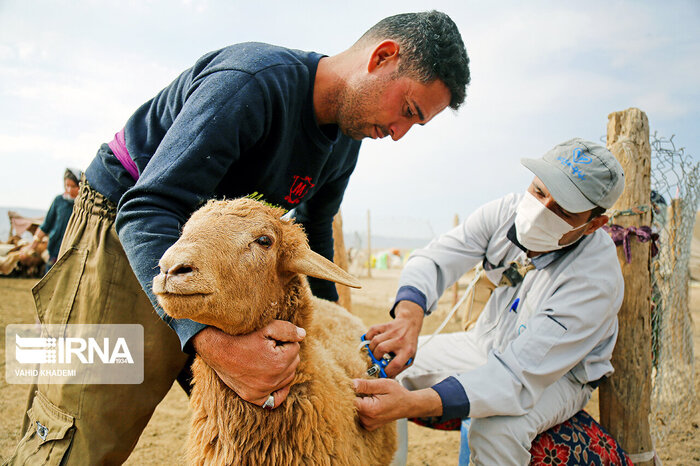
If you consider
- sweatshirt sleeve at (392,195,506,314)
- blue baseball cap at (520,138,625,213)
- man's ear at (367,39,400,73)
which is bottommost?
sweatshirt sleeve at (392,195,506,314)

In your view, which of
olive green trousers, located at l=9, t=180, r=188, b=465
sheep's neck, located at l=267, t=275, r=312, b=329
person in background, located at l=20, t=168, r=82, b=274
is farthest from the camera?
person in background, located at l=20, t=168, r=82, b=274

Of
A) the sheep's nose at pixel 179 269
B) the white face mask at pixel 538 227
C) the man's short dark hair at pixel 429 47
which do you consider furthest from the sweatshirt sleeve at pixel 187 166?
the white face mask at pixel 538 227

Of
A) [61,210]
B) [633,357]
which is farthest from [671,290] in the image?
[61,210]

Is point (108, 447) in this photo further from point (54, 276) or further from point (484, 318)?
point (484, 318)

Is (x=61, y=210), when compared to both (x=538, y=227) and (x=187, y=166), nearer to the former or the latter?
(x=187, y=166)

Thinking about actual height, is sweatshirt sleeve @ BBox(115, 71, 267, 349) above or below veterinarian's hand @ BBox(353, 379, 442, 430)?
above

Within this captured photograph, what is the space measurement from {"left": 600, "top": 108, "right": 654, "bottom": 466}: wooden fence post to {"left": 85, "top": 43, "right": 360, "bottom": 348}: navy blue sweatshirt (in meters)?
2.21

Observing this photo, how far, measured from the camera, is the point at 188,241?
4.80 feet

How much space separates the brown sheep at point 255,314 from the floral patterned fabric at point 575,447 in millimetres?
1142

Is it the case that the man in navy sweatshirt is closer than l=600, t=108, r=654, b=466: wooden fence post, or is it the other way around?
the man in navy sweatshirt

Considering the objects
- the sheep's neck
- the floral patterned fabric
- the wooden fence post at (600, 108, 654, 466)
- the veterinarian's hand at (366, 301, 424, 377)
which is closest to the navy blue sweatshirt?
the sheep's neck

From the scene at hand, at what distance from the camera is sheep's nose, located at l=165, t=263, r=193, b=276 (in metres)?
1.34

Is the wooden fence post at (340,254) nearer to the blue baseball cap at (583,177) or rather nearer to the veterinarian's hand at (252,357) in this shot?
the blue baseball cap at (583,177)

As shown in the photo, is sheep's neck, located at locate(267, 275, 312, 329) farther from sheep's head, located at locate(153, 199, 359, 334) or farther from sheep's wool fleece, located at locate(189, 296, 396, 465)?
sheep's wool fleece, located at locate(189, 296, 396, 465)
